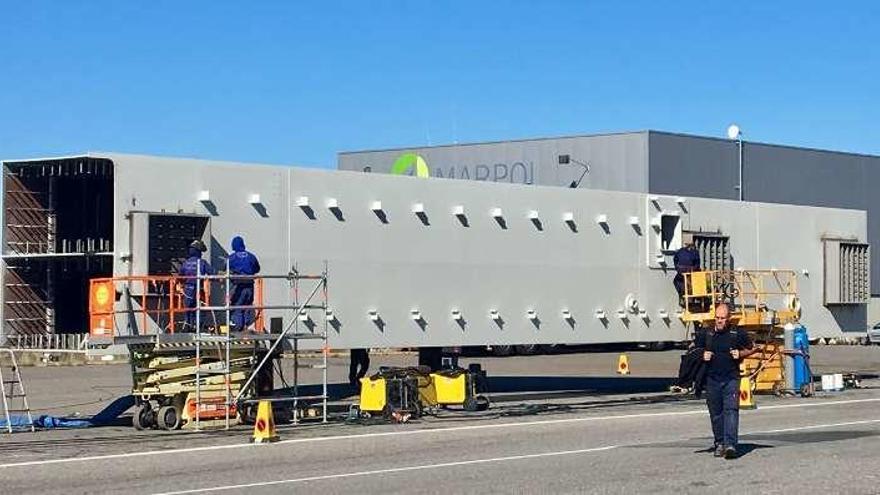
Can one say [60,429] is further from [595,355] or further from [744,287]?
[595,355]

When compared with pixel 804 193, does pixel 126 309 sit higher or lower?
lower

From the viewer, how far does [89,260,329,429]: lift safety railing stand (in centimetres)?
1967

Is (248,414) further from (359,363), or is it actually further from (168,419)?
(359,363)

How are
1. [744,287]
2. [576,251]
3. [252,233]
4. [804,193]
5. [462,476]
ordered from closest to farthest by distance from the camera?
[462,476] → [252,233] → [576,251] → [744,287] → [804,193]

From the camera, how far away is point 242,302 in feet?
69.9

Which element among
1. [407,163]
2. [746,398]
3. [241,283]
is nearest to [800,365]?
[746,398]

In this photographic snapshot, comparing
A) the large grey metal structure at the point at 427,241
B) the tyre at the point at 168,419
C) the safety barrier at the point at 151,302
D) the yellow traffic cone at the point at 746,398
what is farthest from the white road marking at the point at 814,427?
the tyre at the point at 168,419

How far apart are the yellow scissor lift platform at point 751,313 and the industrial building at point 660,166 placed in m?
27.3

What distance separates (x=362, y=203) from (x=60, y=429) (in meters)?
6.60

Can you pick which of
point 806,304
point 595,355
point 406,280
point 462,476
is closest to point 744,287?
point 806,304

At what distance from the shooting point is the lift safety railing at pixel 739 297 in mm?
27000

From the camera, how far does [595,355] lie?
53781 millimetres

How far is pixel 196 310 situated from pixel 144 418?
2.23m

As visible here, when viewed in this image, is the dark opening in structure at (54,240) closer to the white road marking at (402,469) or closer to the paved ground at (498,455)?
the paved ground at (498,455)
